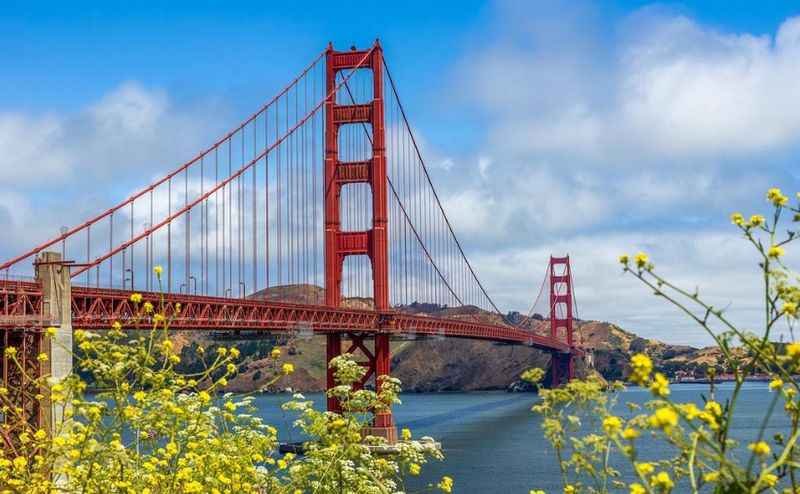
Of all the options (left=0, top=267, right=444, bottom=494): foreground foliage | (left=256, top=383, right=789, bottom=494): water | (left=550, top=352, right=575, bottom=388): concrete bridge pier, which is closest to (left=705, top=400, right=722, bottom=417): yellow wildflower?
(left=0, top=267, right=444, bottom=494): foreground foliage

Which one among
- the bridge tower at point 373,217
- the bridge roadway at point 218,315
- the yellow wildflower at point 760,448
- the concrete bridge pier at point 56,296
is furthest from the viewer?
the bridge tower at point 373,217

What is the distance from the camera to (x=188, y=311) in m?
46.9

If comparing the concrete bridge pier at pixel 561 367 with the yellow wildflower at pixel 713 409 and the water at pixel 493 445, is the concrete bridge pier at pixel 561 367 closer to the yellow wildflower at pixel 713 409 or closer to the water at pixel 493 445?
the water at pixel 493 445

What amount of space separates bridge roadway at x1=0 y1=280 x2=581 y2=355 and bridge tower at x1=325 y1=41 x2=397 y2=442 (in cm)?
198

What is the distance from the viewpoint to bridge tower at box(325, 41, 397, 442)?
66.5m

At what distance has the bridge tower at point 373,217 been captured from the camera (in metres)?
66.5

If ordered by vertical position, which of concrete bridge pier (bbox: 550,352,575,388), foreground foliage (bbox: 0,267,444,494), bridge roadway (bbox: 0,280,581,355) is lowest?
concrete bridge pier (bbox: 550,352,575,388)

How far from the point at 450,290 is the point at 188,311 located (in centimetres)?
6312

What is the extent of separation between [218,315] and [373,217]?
2052 centimetres

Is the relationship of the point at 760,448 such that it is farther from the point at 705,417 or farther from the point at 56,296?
the point at 56,296

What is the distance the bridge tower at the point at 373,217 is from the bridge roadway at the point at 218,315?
198 cm

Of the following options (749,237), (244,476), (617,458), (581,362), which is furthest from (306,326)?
(581,362)

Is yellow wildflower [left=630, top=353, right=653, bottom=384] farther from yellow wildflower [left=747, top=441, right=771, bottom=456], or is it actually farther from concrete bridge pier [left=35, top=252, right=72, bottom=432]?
concrete bridge pier [left=35, top=252, right=72, bottom=432]

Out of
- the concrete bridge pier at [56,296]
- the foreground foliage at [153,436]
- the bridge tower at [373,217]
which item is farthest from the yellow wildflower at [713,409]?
the bridge tower at [373,217]
